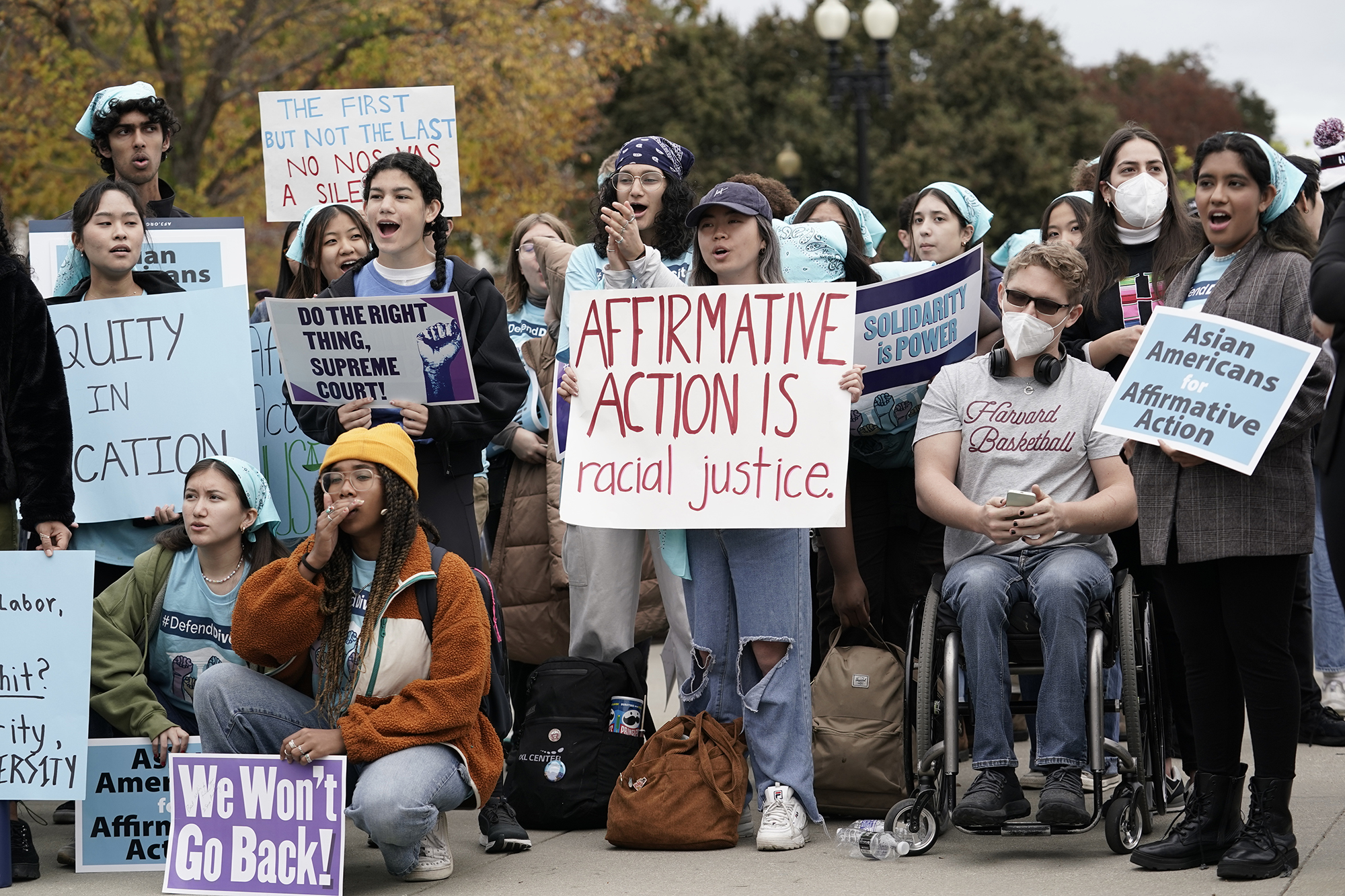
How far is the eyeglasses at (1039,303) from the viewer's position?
5074mm

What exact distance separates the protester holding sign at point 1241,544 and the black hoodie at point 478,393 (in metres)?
2.01

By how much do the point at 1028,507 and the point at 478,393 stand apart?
70.5 inches

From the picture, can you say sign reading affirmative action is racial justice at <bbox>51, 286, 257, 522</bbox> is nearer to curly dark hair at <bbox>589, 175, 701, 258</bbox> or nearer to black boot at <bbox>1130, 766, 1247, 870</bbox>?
curly dark hair at <bbox>589, 175, 701, 258</bbox>

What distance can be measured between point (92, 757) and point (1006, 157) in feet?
96.7

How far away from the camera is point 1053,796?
4.67 m

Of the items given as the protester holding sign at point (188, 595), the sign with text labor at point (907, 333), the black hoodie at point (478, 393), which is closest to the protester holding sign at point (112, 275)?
the protester holding sign at point (188, 595)

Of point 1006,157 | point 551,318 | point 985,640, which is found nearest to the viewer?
point 985,640

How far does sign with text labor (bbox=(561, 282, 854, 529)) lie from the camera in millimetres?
5051

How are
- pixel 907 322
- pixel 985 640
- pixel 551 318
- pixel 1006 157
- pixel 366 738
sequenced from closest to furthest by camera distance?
1. pixel 366 738
2. pixel 985 640
3. pixel 907 322
4. pixel 551 318
5. pixel 1006 157

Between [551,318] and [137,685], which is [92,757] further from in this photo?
[551,318]

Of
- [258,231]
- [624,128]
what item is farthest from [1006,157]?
[258,231]

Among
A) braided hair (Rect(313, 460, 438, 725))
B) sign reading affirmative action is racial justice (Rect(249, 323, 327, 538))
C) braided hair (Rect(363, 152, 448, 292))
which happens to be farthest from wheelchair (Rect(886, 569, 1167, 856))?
sign reading affirmative action is racial justice (Rect(249, 323, 327, 538))

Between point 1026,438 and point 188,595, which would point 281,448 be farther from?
point 1026,438

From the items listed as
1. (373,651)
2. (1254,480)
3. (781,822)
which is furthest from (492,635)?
(1254,480)
